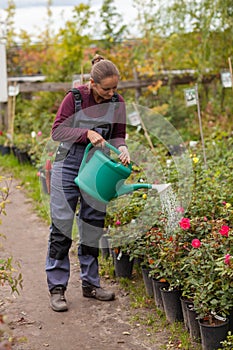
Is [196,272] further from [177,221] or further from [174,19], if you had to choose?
[174,19]

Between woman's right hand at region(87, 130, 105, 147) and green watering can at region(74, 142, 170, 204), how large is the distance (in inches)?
1.3

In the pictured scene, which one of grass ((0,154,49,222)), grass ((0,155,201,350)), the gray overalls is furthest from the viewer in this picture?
grass ((0,154,49,222))

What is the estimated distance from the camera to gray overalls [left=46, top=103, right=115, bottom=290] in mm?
3602

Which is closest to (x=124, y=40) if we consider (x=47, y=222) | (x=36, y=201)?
(x=36, y=201)

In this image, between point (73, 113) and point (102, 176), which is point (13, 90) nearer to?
point (73, 113)

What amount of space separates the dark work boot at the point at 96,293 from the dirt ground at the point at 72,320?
34mm

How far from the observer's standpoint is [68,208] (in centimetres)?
366

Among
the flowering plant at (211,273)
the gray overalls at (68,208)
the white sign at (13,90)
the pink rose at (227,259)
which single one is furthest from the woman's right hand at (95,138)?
the white sign at (13,90)

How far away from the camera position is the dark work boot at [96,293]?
3.88 meters

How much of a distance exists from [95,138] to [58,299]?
1.06m

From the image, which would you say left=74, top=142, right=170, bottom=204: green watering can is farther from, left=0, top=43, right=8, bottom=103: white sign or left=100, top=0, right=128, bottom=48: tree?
left=100, top=0, right=128, bottom=48: tree

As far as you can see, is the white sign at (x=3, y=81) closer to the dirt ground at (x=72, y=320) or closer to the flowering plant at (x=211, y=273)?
the dirt ground at (x=72, y=320)

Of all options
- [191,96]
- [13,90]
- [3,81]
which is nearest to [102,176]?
[191,96]

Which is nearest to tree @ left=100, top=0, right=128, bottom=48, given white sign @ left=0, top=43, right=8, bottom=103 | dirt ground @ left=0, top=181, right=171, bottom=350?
white sign @ left=0, top=43, right=8, bottom=103
